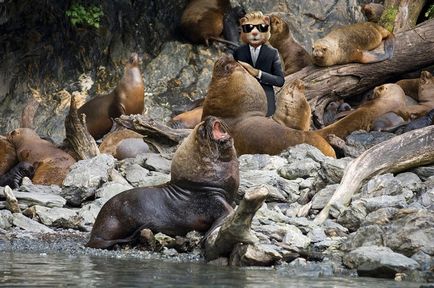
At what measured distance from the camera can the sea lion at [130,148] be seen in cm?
1424

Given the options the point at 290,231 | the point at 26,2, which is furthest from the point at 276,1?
the point at 290,231

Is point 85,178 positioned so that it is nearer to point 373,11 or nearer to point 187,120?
point 187,120

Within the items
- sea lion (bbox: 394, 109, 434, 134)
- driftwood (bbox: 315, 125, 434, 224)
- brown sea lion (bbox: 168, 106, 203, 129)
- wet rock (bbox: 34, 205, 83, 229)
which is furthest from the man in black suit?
wet rock (bbox: 34, 205, 83, 229)

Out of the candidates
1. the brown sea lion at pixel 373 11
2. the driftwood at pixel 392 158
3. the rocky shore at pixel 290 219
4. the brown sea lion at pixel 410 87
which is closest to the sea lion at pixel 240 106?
the rocky shore at pixel 290 219

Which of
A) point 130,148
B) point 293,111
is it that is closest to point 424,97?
point 293,111

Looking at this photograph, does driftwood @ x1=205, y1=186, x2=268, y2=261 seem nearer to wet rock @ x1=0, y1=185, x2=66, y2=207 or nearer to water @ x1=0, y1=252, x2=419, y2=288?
water @ x1=0, y1=252, x2=419, y2=288

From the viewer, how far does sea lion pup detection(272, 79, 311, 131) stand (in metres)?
15.1

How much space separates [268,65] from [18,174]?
3766mm

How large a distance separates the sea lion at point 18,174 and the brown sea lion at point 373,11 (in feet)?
27.7

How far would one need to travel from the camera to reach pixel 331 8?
20578mm

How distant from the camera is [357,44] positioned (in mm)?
18234

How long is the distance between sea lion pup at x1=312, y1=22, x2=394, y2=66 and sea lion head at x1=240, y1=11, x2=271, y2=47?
315 cm

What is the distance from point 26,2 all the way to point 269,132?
678cm

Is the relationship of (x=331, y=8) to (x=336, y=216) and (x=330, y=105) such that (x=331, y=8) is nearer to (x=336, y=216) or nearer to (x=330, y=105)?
(x=330, y=105)
